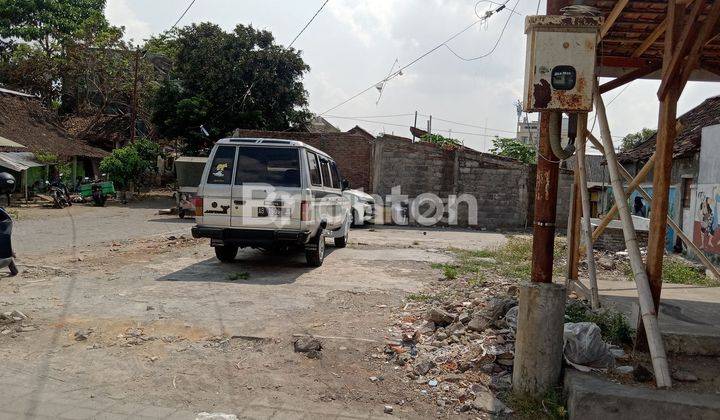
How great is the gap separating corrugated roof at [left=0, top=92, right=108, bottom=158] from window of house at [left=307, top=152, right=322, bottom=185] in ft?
69.6

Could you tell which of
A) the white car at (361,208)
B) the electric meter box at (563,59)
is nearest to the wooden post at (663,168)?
the electric meter box at (563,59)

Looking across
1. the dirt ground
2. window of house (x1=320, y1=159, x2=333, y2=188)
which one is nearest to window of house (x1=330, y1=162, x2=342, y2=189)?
window of house (x1=320, y1=159, x2=333, y2=188)

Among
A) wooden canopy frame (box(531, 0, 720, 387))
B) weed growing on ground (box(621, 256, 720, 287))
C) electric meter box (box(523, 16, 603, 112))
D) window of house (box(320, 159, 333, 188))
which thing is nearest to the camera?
electric meter box (box(523, 16, 603, 112))

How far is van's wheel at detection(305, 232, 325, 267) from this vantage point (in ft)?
29.9

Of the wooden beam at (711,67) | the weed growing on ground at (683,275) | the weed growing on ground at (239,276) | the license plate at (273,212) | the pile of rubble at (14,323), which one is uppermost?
the wooden beam at (711,67)

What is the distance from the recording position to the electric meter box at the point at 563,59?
385cm

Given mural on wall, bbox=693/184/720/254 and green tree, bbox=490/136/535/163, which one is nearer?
mural on wall, bbox=693/184/720/254

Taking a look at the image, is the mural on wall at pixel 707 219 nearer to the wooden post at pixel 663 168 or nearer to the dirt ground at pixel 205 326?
the dirt ground at pixel 205 326

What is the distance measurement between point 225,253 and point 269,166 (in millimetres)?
1899

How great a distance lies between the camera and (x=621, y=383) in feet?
12.5

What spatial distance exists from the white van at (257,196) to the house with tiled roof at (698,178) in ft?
25.6

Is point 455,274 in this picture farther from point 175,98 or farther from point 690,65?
point 175,98

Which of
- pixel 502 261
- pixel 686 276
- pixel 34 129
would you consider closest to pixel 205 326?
pixel 502 261

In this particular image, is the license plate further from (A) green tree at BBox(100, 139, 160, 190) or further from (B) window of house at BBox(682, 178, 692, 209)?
(A) green tree at BBox(100, 139, 160, 190)
